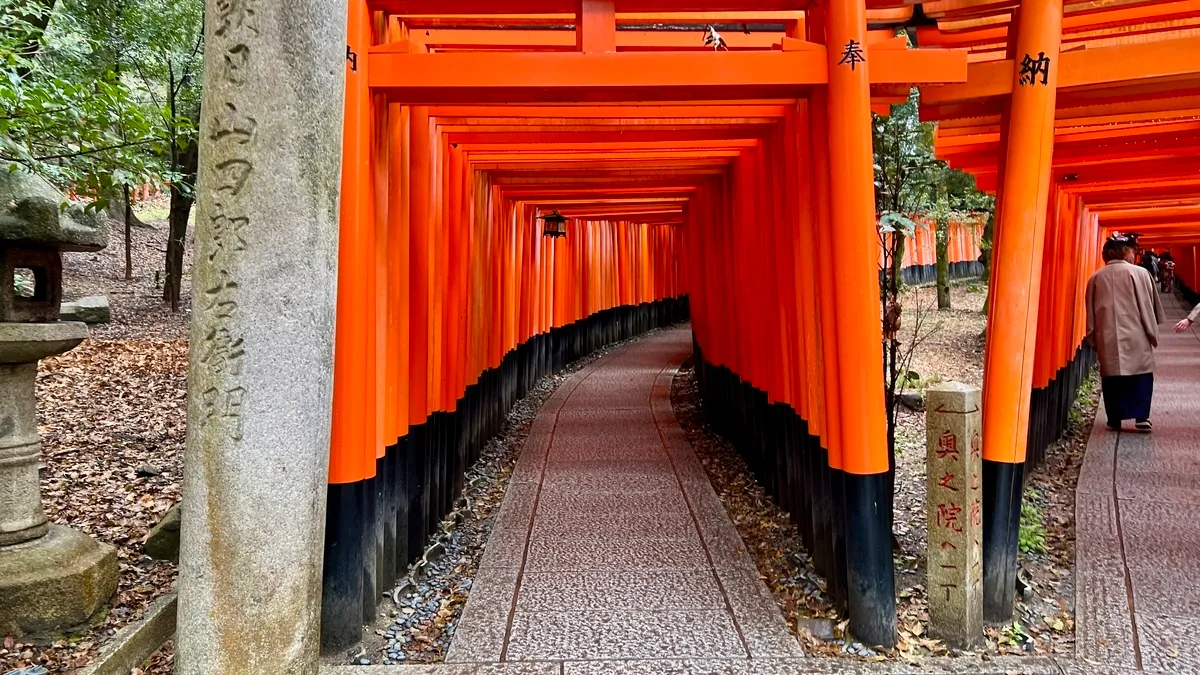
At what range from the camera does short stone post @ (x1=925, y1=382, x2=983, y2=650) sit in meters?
3.39

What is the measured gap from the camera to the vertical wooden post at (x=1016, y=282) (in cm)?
353

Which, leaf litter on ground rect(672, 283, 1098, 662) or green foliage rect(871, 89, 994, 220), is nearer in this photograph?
leaf litter on ground rect(672, 283, 1098, 662)

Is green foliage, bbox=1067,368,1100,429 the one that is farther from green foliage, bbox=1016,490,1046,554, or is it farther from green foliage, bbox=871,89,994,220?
green foliage, bbox=1016,490,1046,554

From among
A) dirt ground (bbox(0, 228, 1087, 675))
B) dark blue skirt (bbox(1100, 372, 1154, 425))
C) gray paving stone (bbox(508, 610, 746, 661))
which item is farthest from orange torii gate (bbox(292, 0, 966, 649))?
dark blue skirt (bbox(1100, 372, 1154, 425))

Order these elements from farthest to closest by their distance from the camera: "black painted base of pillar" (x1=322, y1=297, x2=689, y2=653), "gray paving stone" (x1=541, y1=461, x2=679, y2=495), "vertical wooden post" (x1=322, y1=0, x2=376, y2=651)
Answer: "gray paving stone" (x1=541, y1=461, x2=679, y2=495), "black painted base of pillar" (x1=322, y1=297, x2=689, y2=653), "vertical wooden post" (x1=322, y1=0, x2=376, y2=651)

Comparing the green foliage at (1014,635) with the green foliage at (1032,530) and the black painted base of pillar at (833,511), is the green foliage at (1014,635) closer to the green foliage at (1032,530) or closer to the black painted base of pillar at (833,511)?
the black painted base of pillar at (833,511)

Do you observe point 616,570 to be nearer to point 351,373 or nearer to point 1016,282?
point 351,373

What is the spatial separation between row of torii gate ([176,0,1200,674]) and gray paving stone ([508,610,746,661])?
0.67 metres

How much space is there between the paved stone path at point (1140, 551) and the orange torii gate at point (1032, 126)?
0.45 metres

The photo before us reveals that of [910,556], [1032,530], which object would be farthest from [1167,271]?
[910,556]

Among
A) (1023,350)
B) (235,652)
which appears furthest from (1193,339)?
(235,652)

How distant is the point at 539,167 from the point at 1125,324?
5.25 meters

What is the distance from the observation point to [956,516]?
341 cm

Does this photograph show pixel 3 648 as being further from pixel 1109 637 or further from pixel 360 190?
pixel 1109 637
